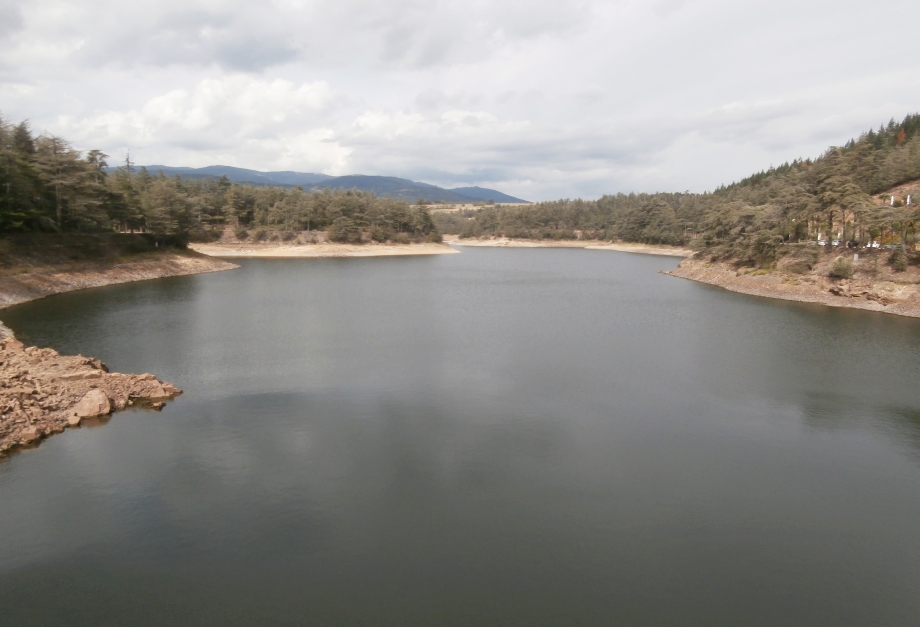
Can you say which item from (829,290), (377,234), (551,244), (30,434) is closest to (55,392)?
(30,434)

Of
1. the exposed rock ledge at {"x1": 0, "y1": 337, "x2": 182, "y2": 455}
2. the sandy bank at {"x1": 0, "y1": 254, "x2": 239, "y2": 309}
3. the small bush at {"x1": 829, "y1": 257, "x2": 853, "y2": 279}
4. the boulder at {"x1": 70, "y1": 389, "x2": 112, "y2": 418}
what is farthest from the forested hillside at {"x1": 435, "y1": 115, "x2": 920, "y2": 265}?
the sandy bank at {"x1": 0, "y1": 254, "x2": 239, "y2": 309}

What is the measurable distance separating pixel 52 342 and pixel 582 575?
1821 cm

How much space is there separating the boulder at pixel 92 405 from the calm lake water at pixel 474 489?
2.19ft

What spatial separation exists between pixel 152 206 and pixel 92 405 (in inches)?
1382

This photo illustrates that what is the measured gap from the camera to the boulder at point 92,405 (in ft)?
39.2

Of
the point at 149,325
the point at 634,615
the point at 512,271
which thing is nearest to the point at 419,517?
the point at 634,615

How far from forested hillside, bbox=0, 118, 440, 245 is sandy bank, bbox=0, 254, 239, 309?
282cm

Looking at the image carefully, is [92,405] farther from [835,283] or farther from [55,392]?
[835,283]

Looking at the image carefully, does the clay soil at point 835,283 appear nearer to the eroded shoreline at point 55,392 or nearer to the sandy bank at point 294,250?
the eroded shoreline at point 55,392

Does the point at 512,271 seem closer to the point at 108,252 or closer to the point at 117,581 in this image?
the point at 108,252

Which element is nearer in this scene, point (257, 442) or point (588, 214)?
point (257, 442)

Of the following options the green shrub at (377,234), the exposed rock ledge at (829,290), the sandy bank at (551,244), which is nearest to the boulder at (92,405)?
the exposed rock ledge at (829,290)

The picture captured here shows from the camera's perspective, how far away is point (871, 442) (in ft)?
37.8

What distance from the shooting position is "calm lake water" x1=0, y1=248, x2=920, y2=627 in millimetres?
6883
